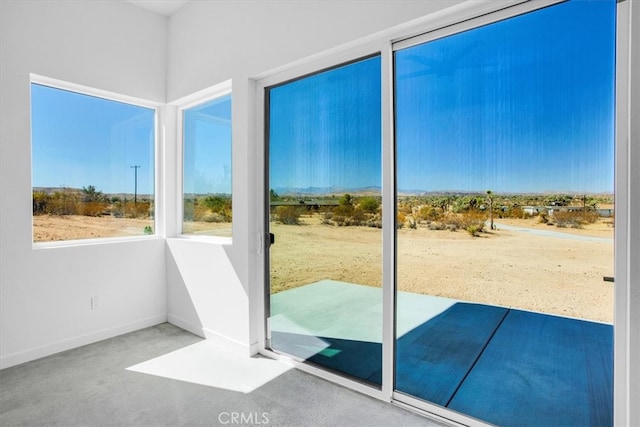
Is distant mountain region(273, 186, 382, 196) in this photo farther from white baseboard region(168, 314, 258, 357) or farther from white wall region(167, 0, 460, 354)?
white baseboard region(168, 314, 258, 357)

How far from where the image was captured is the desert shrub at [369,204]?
2289 millimetres

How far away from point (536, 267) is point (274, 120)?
80.8 inches

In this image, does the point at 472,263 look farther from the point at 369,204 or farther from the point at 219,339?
the point at 219,339

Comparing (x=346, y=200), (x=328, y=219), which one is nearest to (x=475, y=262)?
(x=346, y=200)

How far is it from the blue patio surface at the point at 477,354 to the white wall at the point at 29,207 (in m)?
1.91

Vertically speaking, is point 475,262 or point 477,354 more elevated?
point 475,262

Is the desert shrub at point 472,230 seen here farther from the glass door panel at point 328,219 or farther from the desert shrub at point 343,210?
the desert shrub at point 343,210

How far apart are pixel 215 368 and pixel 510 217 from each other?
2254 mm

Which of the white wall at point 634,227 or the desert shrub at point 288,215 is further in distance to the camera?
the desert shrub at point 288,215

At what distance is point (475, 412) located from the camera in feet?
6.39

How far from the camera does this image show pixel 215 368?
2680 mm

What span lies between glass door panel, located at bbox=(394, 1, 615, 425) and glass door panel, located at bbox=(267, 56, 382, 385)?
0.20 metres

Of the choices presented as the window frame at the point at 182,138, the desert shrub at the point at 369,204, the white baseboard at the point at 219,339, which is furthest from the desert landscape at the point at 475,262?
the window frame at the point at 182,138

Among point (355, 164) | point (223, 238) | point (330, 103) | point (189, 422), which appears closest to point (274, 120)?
point (330, 103)
